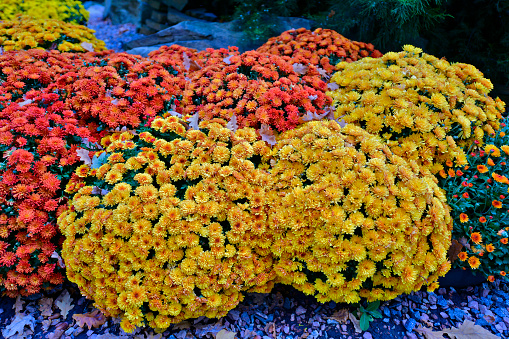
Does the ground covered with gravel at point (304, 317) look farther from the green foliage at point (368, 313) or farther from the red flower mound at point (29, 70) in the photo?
the red flower mound at point (29, 70)

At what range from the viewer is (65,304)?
8.41ft

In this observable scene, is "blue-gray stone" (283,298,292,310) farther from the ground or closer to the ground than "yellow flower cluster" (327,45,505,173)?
closer to the ground

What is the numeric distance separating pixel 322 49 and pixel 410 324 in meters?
2.87

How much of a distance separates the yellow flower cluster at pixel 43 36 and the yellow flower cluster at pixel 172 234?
2.85m

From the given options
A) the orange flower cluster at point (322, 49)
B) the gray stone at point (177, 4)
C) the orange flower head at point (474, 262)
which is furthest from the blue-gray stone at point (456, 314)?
the gray stone at point (177, 4)

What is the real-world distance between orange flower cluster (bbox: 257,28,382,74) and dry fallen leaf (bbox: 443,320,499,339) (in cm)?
258

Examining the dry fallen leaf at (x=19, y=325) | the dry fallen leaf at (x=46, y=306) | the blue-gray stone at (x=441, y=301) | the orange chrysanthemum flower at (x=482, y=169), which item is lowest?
the dry fallen leaf at (x=46, y=306)

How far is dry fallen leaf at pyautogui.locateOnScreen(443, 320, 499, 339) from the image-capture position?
7.27ft

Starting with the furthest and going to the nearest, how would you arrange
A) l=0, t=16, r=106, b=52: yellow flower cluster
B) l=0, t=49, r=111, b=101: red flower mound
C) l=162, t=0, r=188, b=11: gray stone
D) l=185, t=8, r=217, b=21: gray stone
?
l=162, t=0, r=188, b=11: gray stone → l=185, t=8, r=217, b=21: gray stone → l=0, t=16, r=106, b=52: yellow flower cluster → l=0, t=49, r=111, b=101: red flower mound

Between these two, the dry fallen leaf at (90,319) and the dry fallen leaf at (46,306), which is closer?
the dry fallen leaf at (90,319)

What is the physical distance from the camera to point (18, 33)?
13.9ft

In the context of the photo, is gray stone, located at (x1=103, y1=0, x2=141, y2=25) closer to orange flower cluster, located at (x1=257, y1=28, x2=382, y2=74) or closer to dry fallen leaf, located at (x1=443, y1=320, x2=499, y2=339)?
orange flower cluster, located at (x1=257, y1=28, x2=382, y2=74)

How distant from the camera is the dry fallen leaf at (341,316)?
2379 mm

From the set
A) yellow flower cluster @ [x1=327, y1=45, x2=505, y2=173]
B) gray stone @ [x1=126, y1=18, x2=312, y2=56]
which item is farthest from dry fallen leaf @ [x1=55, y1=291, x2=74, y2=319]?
gray stone @ [x1=126, y1=18, x2=312, y2=56]
